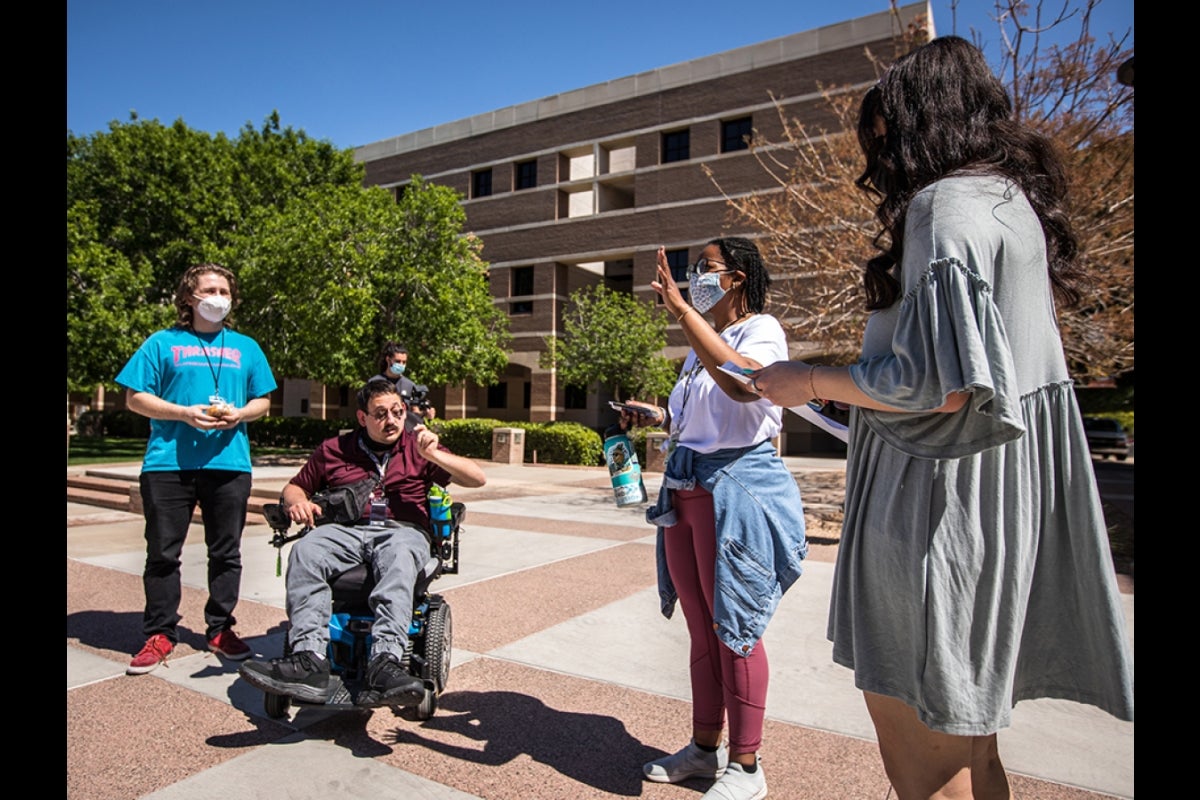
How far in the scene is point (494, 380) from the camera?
22062mm

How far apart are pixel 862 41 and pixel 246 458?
23705 millimetres

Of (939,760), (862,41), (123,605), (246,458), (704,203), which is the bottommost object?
(123,605)

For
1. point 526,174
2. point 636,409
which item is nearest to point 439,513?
point 636,409

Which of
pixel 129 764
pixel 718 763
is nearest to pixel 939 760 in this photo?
pixel 718 763

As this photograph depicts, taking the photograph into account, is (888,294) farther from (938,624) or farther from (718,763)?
(718,763)

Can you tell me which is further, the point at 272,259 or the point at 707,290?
the point at 272,259

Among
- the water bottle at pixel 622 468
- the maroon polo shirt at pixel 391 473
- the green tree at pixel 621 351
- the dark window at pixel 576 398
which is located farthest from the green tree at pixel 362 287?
the water bottle at pixel 622 468

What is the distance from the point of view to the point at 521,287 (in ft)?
103

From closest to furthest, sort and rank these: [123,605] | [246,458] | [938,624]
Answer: [938,624] → [246,458] → [123,605]

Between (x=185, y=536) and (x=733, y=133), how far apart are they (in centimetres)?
2520

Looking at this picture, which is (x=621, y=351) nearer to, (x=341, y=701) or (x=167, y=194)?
(x=167, y=194)

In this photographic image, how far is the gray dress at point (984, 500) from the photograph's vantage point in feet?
5.21

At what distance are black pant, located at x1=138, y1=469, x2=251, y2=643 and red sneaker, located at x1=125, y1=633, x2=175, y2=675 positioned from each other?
6 centimetres

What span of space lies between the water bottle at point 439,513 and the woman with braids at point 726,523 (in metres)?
1.27
